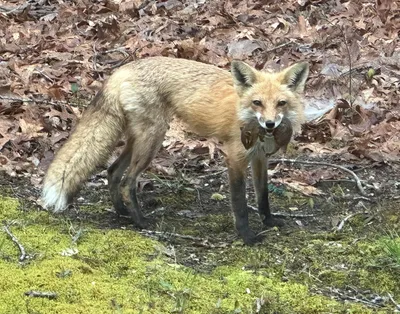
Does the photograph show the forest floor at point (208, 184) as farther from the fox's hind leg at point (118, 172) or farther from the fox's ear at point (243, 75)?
the fox's ear at point (243, 75)

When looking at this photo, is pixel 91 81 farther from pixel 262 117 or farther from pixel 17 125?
pixel 262 117

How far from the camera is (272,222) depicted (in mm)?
5617

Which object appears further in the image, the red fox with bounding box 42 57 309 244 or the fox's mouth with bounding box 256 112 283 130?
the red fox with bounding box 42 57 309 244

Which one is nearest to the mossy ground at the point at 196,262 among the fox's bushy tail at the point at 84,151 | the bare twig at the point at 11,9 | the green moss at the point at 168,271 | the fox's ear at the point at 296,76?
the green moss at the point at 168,271

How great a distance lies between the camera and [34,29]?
1145 cm

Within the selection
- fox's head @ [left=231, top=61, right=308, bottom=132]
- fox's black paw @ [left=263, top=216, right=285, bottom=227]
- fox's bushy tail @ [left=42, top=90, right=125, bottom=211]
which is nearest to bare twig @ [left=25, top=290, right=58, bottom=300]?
fox's bushy tail @ [left=42, top=90, right=125, bottom=211]

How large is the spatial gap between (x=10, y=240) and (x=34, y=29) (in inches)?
297

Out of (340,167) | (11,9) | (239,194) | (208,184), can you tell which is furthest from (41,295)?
(11,9)

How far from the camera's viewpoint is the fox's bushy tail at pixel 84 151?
17.5 feet

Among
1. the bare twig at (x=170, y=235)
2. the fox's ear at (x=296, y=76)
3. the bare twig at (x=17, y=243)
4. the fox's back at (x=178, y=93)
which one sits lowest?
the bare twig at (x=170, y=235)

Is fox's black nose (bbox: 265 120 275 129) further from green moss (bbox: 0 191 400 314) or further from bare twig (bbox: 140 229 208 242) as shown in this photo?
bare twig (bbox: 140 229 208 242)

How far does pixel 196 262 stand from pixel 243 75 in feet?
5.30

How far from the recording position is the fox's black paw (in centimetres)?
560

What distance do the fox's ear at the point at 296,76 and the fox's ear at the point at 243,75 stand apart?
275 mm
